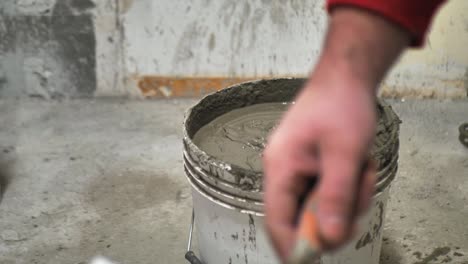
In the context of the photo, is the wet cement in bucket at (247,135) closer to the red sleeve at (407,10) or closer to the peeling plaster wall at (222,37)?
the red sleeve at (407,10)

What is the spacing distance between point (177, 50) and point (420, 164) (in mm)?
1144

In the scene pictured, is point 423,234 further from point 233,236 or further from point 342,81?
point 342,81

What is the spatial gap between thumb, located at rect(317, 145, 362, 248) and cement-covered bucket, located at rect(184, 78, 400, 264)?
0.70 metres

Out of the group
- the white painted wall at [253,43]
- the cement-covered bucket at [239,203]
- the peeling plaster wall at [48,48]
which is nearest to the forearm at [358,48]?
the cement-covered bucket at [239,203]

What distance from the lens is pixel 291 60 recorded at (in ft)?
9.23

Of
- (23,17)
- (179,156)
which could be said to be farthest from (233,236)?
(23,17)

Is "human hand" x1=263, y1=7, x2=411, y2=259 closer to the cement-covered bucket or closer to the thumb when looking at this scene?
the thumb

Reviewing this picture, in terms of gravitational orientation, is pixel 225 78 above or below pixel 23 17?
below

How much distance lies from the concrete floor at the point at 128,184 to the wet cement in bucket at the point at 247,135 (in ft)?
1.85

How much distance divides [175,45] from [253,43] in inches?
13.6

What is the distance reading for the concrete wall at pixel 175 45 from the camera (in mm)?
2719

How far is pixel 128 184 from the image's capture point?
2367 mm

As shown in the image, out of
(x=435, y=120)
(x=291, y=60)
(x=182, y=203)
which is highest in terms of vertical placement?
(x=291, y=60)

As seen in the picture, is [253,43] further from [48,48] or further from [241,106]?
[241,106]
